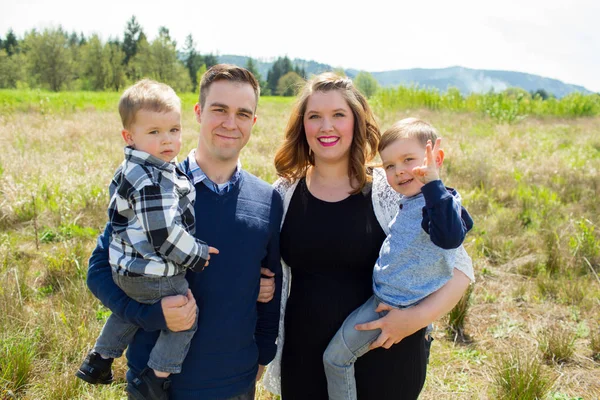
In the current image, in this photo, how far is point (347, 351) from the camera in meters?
1.92

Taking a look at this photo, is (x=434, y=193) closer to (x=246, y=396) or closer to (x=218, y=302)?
(x=218, y=302)

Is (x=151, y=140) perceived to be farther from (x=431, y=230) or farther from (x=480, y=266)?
(x=480, y=266)

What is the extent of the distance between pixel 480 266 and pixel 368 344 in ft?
11.2

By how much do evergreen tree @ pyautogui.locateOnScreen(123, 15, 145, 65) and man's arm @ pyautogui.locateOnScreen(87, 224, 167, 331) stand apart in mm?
62056

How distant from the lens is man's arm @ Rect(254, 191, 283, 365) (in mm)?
2018

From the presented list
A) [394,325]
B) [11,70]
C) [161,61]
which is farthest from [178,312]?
[11,70]

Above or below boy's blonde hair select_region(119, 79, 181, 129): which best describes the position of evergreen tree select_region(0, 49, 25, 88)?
below

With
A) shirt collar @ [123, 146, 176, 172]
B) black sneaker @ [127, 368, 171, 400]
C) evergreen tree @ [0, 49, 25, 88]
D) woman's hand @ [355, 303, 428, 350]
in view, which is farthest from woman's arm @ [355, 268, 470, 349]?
evergreen tree @ [0, 49, 25, 88]

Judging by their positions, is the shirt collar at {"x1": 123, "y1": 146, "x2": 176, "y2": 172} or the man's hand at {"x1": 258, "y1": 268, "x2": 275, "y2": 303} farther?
the man's hand at {"x1": 258, "y1": 268, "x2": 275, "y2": 303}

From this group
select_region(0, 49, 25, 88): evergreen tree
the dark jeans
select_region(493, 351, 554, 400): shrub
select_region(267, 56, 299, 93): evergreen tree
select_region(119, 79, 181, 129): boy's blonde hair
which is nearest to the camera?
select_region(119, 79, 181, 129): boy's blonde hair

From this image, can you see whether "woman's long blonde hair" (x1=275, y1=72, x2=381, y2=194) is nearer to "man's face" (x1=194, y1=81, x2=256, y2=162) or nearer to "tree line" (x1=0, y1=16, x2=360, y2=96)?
"man's face" (x1=194, y1=81, x2=256, y2=162)

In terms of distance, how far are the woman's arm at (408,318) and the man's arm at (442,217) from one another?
326 mm

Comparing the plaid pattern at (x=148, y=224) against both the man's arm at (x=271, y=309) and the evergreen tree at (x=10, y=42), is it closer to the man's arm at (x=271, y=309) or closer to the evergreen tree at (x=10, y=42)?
the man's arm at (x=271, y=309)

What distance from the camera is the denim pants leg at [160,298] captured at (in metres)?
1.66
